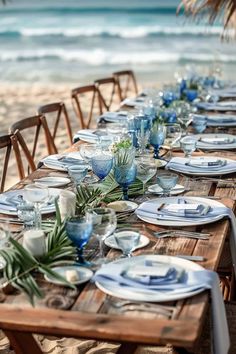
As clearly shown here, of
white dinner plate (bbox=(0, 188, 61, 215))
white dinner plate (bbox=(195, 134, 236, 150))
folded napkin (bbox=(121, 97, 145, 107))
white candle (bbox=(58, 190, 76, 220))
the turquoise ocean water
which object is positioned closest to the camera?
white candle (bbox=(58, 190, 76, 220))

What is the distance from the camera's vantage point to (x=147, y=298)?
5.13ft

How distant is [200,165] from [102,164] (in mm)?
493

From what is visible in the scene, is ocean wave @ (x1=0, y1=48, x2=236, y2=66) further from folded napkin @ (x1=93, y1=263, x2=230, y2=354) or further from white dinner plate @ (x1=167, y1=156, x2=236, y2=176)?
folded napkin @ (x1=93, y1=263, x2=230, y2=354)

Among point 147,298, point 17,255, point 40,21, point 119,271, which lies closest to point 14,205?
point 17,255

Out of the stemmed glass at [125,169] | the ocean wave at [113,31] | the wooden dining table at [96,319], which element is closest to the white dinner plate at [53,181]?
the stemmed glass at [125,169]

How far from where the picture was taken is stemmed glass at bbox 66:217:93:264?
1.74 m

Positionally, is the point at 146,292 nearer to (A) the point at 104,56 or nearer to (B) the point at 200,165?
(B) the point at 200,165

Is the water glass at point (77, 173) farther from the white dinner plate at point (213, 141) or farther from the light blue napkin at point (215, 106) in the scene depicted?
the light blue napkin at point (215, 106)

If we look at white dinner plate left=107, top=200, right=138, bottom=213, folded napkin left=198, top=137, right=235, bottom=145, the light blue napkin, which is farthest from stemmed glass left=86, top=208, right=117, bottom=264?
the light blue napkin

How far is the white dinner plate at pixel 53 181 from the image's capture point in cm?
255

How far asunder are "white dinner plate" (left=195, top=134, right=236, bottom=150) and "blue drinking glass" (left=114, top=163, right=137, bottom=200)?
Answer: 33.5 inches

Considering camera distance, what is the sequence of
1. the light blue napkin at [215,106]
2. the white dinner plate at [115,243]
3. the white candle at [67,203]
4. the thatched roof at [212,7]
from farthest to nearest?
the thatched roof at [212,7] < the light blue napkin at [215,106] < the white candle at [67,203] < the white dinner plate at [115,243]

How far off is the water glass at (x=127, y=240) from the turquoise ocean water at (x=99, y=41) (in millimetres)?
8478

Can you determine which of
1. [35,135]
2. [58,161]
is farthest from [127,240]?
[35,135]
